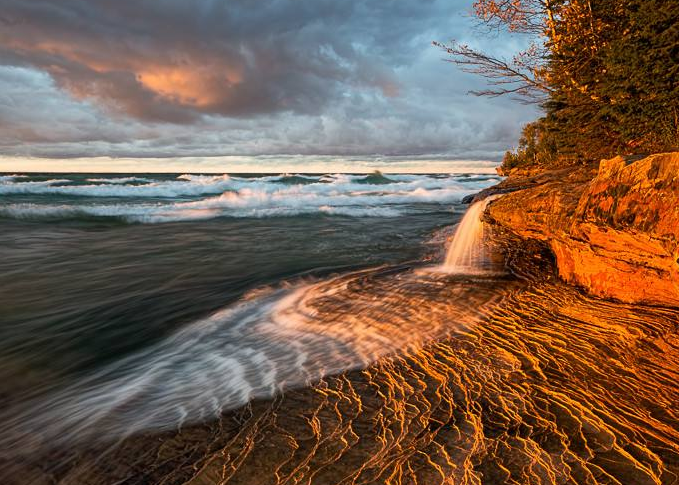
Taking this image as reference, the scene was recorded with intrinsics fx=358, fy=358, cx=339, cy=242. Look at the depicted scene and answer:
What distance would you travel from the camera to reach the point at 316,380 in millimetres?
3848

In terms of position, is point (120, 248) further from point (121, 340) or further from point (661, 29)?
point (661, 29)

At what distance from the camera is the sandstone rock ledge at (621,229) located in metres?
4.49

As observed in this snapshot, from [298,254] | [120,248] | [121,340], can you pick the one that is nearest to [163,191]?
[120,248]

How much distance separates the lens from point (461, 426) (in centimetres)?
298

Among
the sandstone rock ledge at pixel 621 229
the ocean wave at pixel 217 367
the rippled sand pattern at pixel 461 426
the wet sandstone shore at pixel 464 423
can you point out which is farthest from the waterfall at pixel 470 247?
the rippled sand pattern at pixel 461 426

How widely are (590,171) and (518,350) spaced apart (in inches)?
261

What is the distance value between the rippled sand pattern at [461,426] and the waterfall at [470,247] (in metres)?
3.89

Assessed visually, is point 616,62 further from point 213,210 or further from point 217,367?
point 213,210

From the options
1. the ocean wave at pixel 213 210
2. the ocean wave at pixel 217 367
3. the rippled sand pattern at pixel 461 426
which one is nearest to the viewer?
the rippled sand pattern at pixel 461 426

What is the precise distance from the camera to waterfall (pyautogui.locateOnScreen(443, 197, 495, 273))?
8532 mm

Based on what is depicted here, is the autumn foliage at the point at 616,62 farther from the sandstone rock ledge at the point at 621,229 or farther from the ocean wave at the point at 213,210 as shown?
the ocean wave at the point at 213,210

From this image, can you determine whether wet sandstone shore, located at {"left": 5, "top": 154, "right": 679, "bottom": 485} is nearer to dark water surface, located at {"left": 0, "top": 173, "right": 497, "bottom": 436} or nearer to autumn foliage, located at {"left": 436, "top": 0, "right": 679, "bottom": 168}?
dark water surface, located at {"left": 0, "top": 173, "right": 497, "bottom": 436}

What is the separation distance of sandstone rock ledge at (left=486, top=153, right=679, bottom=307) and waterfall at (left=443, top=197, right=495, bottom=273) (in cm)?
178

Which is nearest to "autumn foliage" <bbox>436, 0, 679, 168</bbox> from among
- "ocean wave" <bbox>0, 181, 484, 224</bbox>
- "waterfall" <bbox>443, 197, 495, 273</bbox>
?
"waterfall" <bbox>443, 197, 495, 273</bbox>
